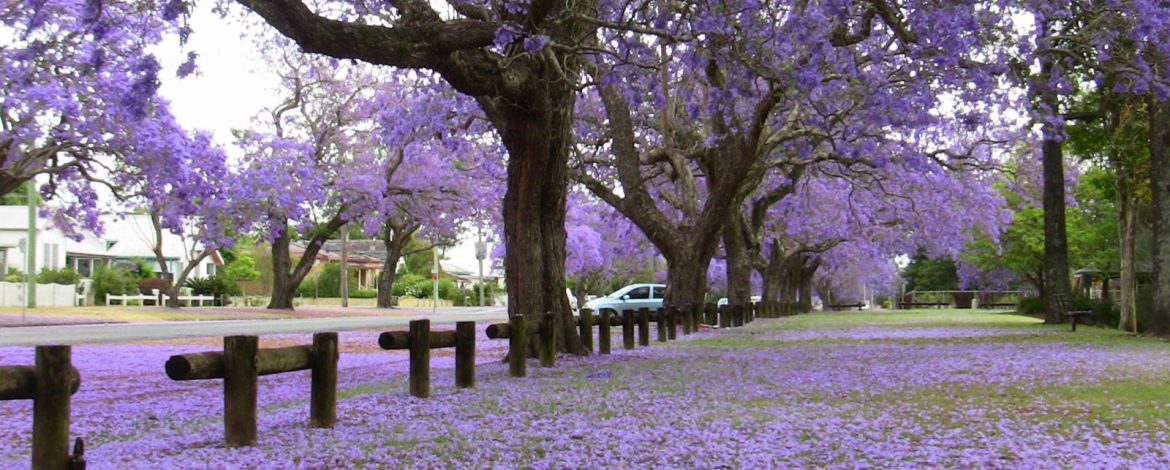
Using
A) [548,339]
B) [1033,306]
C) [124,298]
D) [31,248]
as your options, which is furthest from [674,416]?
[124,298]

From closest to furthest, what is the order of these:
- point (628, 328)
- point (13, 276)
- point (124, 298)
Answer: point (628, 328) < point (124, 298) < point (13, 276)

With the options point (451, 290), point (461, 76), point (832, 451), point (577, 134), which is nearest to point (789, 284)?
point (451, 290)

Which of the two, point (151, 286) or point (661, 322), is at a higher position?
point (151, 286)

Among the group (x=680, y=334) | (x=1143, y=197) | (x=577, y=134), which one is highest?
(x=577, y=134)

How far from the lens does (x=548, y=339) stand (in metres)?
11.9

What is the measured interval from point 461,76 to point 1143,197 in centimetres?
1348

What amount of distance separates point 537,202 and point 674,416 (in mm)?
5513

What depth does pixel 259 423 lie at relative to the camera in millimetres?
7094

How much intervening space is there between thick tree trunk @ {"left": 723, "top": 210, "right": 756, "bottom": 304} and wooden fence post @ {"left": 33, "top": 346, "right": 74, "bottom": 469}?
23.4 metres

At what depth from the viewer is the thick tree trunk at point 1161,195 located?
50.8 ft

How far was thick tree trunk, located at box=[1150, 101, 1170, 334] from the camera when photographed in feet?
50.8

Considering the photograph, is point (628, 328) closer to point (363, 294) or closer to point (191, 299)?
point (191, 299)

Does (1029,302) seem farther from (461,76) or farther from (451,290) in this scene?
(451,290)

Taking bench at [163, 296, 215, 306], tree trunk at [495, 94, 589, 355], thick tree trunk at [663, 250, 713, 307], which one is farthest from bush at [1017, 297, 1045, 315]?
bench at [163, 296, 215, 306]
